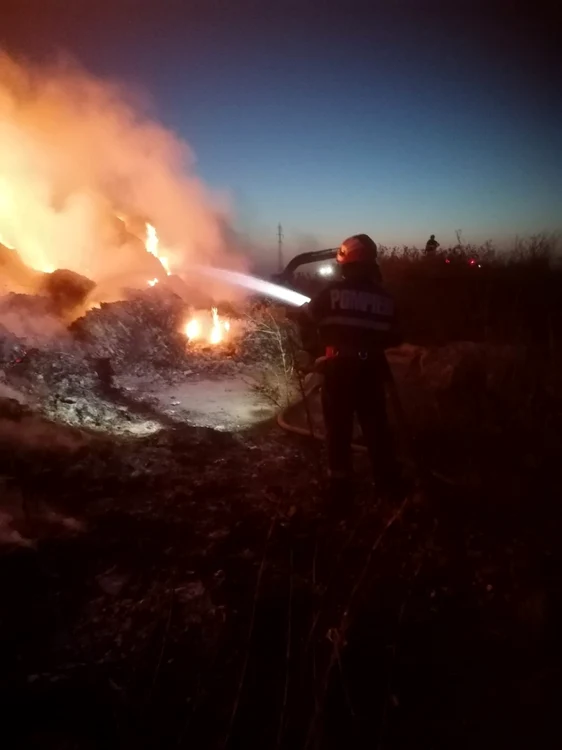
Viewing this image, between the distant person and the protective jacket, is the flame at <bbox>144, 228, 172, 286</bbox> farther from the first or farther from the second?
the protective jacket

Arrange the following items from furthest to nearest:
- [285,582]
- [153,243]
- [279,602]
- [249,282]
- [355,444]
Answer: [153,243], [249,282], [355,444], [285,582], [279,602]

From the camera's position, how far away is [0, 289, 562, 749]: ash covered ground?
2.41m

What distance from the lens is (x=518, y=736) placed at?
2.32 m

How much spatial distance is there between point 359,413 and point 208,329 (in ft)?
25.0

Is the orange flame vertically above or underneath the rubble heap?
above

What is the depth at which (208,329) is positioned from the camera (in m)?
11.5

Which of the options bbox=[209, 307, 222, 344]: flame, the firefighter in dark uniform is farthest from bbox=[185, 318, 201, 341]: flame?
the firefighter in dark uniform

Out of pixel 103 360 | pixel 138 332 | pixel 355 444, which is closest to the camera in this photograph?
pixel 355 444

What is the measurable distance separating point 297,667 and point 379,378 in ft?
7.20

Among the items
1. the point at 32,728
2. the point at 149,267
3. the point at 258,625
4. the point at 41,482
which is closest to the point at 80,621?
the point at 32,728

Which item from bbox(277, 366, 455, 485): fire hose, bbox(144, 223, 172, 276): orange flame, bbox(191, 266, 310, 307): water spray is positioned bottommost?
bbox(277, 366, 455, 485): fire hose

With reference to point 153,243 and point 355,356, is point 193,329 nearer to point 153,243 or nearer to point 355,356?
point 153,243

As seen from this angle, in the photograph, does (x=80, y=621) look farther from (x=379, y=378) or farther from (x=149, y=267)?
(x=149, y=267)

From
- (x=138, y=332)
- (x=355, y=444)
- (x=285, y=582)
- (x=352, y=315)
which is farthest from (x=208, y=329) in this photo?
(x=285, y=582)
